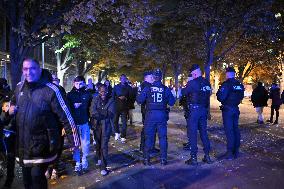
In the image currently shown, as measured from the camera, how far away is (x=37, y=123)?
4824 mm

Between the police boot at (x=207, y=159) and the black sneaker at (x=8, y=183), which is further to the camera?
the police boot at (x=207, y=159)

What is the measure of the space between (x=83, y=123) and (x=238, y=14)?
13.8 m

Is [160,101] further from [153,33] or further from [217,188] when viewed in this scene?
[153,33]

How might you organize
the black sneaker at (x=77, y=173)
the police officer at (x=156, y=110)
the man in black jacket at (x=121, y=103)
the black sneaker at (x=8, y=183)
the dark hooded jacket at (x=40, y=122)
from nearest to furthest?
the dark hooded jacket at (x=40, y=122) → the black sneaker at (x=8, y=183) → the black sneaker at (x=77, y=173) → the police officer at (x=156, y=110) → the man in black jacket at (x=121, y=103)

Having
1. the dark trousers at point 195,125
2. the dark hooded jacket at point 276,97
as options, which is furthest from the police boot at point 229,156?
the dark hooded jacket at point 276,97

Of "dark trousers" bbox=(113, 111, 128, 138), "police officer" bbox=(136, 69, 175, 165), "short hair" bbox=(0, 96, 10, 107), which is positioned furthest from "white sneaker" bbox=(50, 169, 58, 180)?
"dark trousers" bbox=(113, 111, 128, 138)

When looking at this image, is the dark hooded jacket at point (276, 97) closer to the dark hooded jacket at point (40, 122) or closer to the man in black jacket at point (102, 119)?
the man in black jacket at point (102, 119)

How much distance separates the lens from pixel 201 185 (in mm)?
7434

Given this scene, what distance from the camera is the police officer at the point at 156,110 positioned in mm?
9047

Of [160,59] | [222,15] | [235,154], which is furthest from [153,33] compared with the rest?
[235,154]

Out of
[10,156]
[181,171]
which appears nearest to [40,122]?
[10,156]

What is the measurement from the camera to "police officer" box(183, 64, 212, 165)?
9.19 metres

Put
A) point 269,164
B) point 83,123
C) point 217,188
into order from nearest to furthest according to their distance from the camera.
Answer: point 217,188 → point 83,123 → point 269,164

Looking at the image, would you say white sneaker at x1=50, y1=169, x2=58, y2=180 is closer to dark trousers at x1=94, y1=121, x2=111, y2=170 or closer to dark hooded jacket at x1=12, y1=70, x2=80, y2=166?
dark trousers at x1=94, y1=121, x2=111, y2=170
